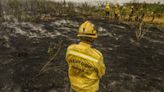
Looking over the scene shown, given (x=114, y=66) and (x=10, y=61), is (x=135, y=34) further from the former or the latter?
(x=10, y=61)

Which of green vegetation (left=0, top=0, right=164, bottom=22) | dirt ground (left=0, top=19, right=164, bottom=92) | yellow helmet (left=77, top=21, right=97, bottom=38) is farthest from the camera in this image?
green vegetation (left=0, top=0, right=164, bottom=22)

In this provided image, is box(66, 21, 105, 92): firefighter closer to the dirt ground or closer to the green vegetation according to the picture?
the dirt ground

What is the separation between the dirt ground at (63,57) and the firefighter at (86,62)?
4.50 m

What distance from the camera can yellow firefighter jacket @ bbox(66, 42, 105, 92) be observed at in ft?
16.0

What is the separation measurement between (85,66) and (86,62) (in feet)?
0.22

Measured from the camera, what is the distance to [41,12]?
23078 millimetres

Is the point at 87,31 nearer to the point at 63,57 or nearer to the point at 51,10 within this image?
the point at 63,57

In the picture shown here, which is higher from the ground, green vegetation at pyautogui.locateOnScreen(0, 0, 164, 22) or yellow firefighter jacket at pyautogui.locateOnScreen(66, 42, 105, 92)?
yellow firefighter jacket at pyautogui.locateOnScreen(66, 42, 105, 92)

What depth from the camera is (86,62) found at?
4.94 metres

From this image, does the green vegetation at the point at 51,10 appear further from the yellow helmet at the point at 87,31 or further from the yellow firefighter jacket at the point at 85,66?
the yellow helmet at the point at 87,31

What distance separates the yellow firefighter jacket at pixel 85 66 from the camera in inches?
192

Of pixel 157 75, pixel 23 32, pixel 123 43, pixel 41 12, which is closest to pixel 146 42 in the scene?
pixel 123 43

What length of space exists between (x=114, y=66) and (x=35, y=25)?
8.64m

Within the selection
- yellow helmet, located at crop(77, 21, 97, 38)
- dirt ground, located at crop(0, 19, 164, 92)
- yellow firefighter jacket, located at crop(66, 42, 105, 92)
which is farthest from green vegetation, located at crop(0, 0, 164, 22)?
yellow helmet, located at crop(77, 21, 97, 38)
